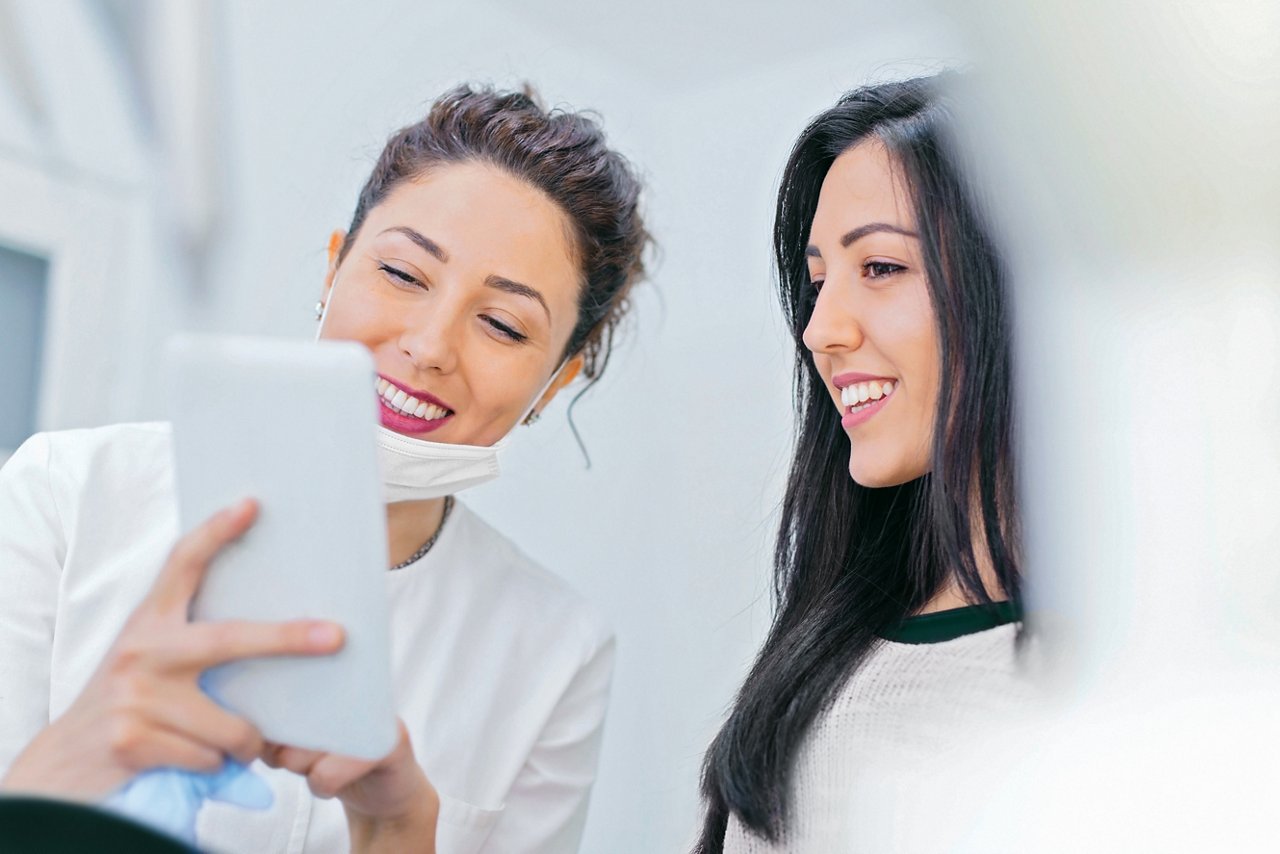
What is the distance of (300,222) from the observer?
37.7 inches

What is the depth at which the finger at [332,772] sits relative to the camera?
707 millimetres

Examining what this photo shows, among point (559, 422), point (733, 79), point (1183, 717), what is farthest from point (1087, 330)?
point (559, 422)

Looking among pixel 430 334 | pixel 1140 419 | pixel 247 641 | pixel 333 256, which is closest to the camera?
pixel 247 641

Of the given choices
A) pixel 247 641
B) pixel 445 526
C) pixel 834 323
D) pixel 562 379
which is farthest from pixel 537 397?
pixel 247 641

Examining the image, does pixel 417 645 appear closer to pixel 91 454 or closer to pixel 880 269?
pixel 91 454

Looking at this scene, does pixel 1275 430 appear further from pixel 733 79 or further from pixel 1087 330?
pixel 733 79

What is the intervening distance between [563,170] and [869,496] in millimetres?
407

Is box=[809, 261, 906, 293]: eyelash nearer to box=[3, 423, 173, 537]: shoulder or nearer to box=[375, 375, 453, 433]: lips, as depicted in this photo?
box=[375, 375, 453, 433]: lips

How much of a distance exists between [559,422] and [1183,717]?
23.1 inches

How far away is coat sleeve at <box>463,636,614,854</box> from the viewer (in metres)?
0.99

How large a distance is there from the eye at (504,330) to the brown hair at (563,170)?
0.28ft

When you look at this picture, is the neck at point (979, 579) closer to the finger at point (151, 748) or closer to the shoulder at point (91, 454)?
the finger at point (151, 748)

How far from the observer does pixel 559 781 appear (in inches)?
39.7

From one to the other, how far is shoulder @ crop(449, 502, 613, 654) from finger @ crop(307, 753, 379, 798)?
30 cm
